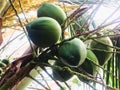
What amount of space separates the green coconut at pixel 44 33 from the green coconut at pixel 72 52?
0.04 meters

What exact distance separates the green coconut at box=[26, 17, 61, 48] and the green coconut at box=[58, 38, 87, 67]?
0.13ft

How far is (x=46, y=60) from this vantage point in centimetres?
107

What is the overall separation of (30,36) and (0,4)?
67 cm

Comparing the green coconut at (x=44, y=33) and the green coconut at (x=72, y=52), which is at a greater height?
the green coconut at (x=44, y=33)

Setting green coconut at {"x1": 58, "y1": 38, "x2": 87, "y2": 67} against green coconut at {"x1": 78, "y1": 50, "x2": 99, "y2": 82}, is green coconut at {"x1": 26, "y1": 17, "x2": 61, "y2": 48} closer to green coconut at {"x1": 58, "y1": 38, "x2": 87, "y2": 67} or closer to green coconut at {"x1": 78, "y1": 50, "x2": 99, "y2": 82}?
green coconut at {"x1": 58, "y1": 38, "x2": 87, "y2": 67}

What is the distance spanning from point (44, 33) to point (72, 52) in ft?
0.35

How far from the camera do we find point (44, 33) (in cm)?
105

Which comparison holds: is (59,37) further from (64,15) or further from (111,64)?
(111,64)

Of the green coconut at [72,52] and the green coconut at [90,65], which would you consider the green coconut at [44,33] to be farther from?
the green coconut at [90,65]

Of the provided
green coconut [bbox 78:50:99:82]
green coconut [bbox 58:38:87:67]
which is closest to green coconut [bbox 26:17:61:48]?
green coconut [bbox 58:38:87:67]

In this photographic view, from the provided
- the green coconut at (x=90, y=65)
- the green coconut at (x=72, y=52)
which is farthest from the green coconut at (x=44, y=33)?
the green coconut at (x=90, y=65)

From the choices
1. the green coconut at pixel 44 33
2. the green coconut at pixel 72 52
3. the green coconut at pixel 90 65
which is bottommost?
the green coconut at pixel 90 65

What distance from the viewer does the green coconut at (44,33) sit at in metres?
1.04

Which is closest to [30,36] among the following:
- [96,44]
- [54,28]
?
[54,28]
